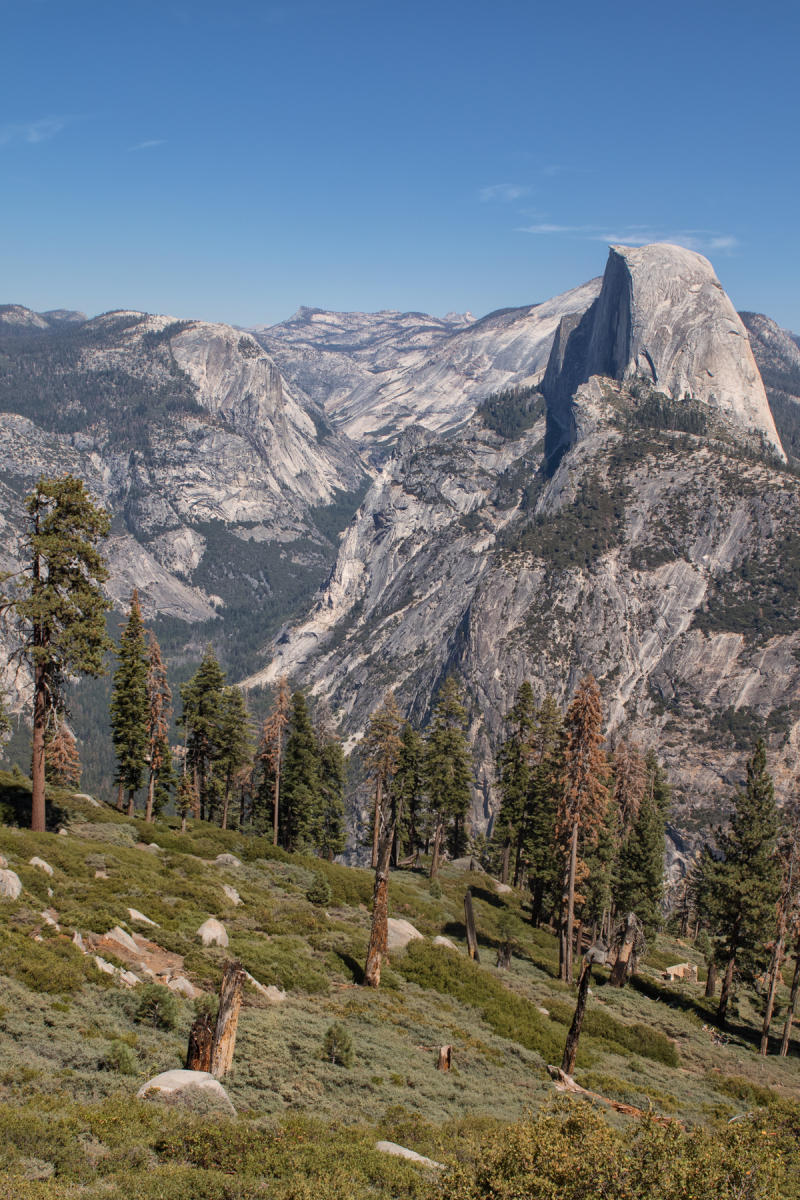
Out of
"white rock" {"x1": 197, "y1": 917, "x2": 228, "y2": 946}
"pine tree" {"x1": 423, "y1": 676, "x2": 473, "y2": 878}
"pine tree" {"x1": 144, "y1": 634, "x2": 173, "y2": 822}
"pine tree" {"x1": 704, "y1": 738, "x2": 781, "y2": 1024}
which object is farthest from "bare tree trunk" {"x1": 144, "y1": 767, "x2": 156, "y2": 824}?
"pine tree" {"x1": 704, "y1": 738, "x2": 781, "y2": 1024}

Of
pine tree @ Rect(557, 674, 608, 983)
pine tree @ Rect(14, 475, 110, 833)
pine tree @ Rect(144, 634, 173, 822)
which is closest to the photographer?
pine tree @ Rect(14, 475, 110, 833)

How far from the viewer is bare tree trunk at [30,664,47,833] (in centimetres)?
3234

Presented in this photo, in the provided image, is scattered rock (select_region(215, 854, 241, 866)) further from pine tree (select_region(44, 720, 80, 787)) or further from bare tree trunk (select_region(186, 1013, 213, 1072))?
bare tree trunk (select_region(186, 1013, 213, 1072))

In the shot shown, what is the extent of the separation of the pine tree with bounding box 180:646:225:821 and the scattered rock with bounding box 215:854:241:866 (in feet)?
58.3

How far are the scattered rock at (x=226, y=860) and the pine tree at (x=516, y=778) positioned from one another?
26655 millimetres

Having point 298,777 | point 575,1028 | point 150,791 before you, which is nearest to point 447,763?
point 298,777

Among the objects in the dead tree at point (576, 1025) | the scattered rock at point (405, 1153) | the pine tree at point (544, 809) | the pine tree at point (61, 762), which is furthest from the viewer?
the pine tree at point (61, 762)

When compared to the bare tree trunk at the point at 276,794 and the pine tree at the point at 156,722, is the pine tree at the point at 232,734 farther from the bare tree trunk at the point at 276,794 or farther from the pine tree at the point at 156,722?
the pine tree at the point at 156,722

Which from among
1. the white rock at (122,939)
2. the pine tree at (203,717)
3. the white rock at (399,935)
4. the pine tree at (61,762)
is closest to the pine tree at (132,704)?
the pine tree at (203,717)

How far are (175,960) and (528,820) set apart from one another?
4204cm

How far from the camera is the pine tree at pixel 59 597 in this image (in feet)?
103

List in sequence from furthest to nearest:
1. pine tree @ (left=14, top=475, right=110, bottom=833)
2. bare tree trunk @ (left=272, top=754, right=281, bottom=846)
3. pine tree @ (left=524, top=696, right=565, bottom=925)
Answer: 1. bare tree trunk @ (left=272, top=754, right=281, bottom=846)
2. pine tree @ (left=524, top=696, right=565, bottom=925)
3. pine tree @ (left=14, top=475, right=110, bottom=833)

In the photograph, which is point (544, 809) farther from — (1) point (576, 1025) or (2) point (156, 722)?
(1) point (576, 1025)

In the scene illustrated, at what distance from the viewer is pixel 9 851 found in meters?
28.6
